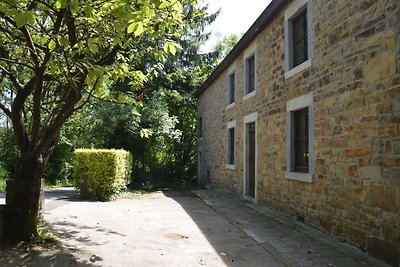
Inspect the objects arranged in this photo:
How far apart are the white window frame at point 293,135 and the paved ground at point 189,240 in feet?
3.10

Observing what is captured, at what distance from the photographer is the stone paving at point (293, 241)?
16.6ft

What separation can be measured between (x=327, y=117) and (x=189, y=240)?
3.14 metres

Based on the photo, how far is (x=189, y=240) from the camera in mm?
6426

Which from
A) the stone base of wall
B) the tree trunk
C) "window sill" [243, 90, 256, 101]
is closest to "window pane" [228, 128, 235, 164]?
"window sill" [243, 90, 256, 101]

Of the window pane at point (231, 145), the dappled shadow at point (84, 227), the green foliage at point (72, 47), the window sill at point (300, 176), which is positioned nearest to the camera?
the green foliage at point (72, 47)

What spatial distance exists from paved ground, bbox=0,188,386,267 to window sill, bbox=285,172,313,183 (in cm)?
87

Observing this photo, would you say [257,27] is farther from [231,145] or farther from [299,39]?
[231,145]

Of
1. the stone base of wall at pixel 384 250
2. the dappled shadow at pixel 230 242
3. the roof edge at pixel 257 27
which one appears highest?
the roof edge at pixel 257 27

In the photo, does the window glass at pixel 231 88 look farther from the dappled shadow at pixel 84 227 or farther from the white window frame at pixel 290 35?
the dappled shadow at pixel 84 227

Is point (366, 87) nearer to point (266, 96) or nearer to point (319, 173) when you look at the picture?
point (319, 173)

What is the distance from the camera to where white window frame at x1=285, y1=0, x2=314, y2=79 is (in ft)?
24.4

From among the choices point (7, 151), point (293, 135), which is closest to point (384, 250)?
point (293, 135)

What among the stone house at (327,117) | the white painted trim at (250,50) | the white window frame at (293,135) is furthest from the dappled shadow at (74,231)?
the white painted trim at (250,50)

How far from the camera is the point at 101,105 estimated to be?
54.9 ft
